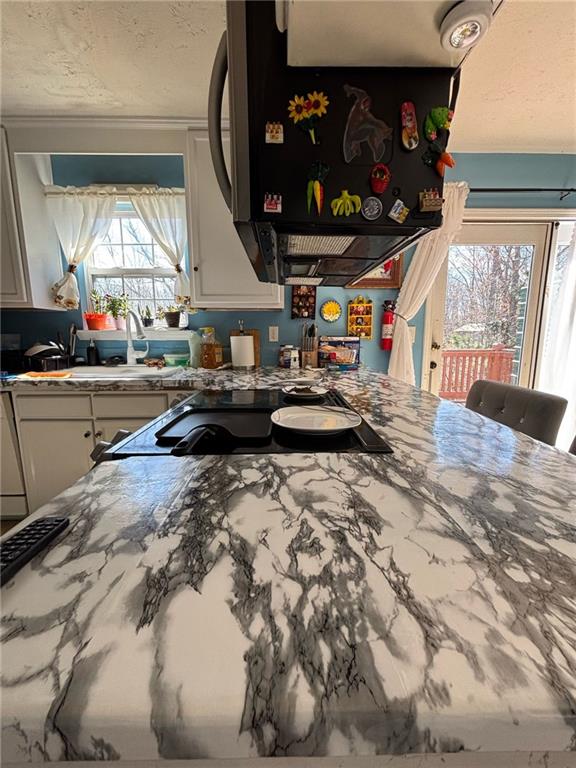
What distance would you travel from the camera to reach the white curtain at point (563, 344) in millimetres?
2566

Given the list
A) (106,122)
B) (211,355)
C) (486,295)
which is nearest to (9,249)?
(106,122)

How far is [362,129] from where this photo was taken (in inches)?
29.0

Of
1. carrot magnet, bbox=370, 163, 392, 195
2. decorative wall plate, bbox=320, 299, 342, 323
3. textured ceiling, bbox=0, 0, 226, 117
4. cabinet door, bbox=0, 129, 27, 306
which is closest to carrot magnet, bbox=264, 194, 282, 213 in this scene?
carrot magnet, bbox=370, 163, 392, 195

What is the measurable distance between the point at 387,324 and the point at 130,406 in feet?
6.17

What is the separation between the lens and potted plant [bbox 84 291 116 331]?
249 cm

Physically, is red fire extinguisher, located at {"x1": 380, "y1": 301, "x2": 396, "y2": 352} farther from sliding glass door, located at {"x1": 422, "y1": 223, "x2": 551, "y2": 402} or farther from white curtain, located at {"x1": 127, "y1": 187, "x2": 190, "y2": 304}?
white curtain, located at {"x1": 127, "y1": 187, "x2": 190, "y2": 304}

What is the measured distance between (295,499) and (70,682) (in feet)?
1.25

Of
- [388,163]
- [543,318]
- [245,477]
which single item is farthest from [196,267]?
[543,318]

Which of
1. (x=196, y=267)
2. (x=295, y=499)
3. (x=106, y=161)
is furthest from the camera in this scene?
(x=106, y=161)

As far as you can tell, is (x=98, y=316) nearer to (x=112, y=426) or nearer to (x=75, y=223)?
(x=75, y=223)

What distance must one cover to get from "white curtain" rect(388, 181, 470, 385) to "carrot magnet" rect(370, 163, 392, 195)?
5.97ft

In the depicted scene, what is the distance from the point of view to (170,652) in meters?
0.31

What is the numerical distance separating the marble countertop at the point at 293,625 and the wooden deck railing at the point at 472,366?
2.22 m

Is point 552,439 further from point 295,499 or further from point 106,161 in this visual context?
point 106,161
